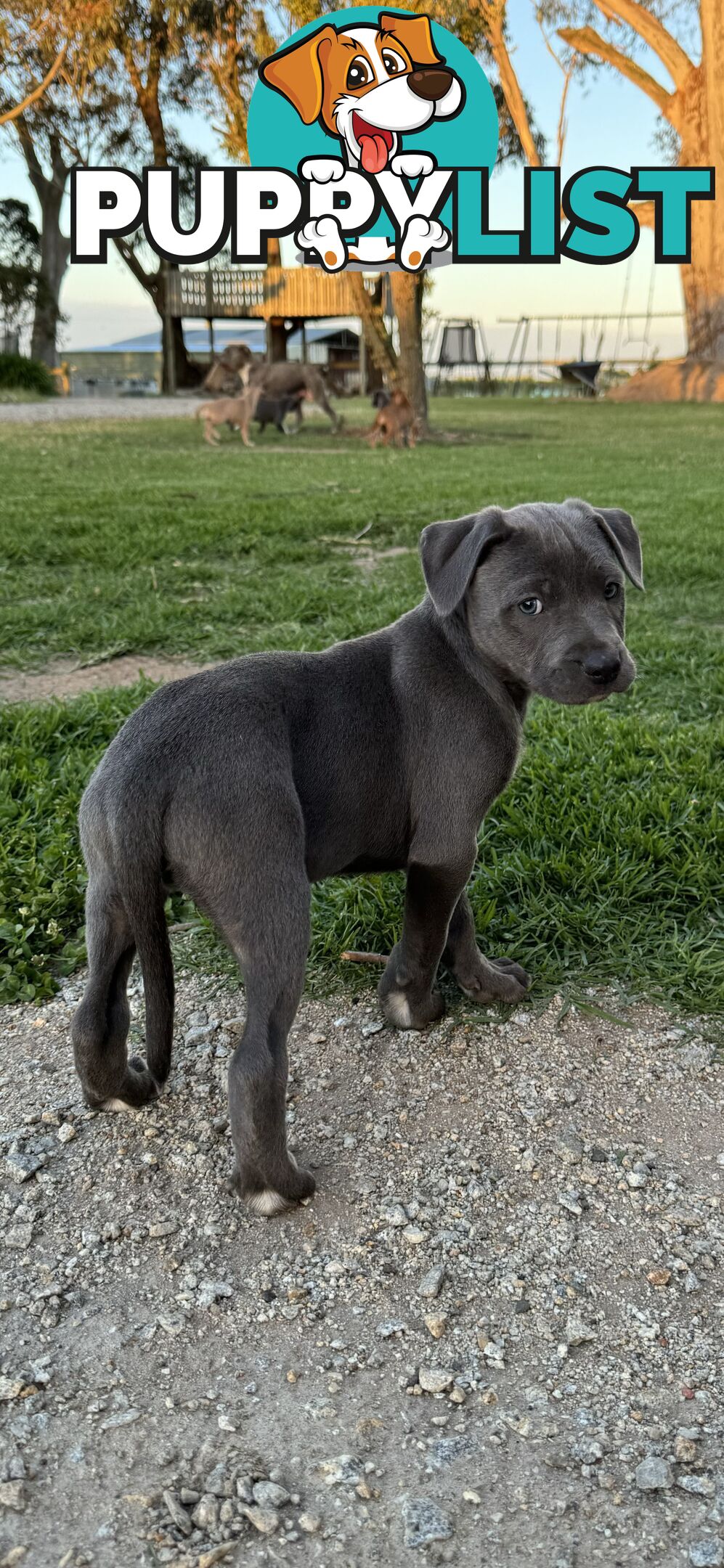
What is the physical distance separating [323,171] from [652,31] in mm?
19952

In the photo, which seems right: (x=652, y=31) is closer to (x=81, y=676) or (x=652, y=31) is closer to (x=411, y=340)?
(x=411, y=340)

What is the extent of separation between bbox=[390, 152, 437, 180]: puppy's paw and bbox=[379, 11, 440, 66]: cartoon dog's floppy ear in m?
1.59

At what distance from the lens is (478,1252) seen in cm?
234

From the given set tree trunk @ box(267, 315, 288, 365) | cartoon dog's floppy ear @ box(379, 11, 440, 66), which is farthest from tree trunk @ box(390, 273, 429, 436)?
tree trunk @ box(267, 315, 288, 365)

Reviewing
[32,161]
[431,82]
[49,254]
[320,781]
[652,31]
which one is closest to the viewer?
[320,781]

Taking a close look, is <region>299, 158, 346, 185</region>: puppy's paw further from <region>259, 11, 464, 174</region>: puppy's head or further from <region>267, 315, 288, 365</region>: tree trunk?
<region>267, 315, 288, 365</region>: tree trunk

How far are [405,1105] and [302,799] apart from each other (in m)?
0.83

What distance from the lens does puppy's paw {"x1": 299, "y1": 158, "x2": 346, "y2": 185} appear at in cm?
1523

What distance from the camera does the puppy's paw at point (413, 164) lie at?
49.5ft

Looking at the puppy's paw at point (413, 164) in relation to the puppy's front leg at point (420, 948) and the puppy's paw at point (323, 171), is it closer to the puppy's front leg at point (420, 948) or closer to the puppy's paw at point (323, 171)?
the puppy's paw at point (323, 171)

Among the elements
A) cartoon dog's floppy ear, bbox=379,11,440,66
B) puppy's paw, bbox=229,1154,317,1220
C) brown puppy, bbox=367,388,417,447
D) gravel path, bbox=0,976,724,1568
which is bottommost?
gravel path, bbox=0,976,724,1568

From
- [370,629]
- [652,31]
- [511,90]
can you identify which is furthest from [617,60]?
[370,629]

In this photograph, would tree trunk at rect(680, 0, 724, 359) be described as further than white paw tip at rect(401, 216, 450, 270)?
Yes

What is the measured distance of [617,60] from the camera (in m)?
30.7
